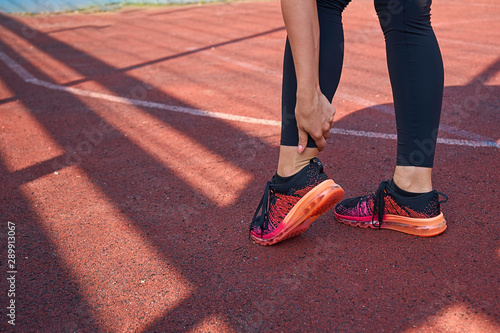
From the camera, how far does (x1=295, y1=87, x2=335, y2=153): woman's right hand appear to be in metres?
1.79

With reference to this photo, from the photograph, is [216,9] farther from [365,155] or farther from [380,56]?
[365,155]

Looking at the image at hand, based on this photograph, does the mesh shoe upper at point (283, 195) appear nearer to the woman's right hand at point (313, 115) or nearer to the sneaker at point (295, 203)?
the sneaker at point (295, 203)

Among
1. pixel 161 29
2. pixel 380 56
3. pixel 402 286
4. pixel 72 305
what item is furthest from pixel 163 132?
pixel 161 29

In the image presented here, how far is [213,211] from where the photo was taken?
2.46m

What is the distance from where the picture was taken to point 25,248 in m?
2.17

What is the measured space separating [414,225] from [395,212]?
0.33 feet

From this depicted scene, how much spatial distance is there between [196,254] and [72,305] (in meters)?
0.55

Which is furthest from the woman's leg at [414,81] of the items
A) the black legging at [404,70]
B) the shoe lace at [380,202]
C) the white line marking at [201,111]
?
the white line marking at [201,111]

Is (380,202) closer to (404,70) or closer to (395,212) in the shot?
(395,212)

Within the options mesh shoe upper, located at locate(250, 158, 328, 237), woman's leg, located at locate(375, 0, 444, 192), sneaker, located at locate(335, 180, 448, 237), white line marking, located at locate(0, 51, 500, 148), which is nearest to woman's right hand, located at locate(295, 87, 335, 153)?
mesh shoe upper, located at locate(250, 158, 328, 237)

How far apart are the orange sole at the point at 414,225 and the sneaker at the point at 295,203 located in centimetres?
34

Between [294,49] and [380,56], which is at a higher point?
[294,49]

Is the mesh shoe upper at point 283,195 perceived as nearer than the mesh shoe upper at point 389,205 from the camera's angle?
Yes

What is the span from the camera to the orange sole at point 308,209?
191 cm
